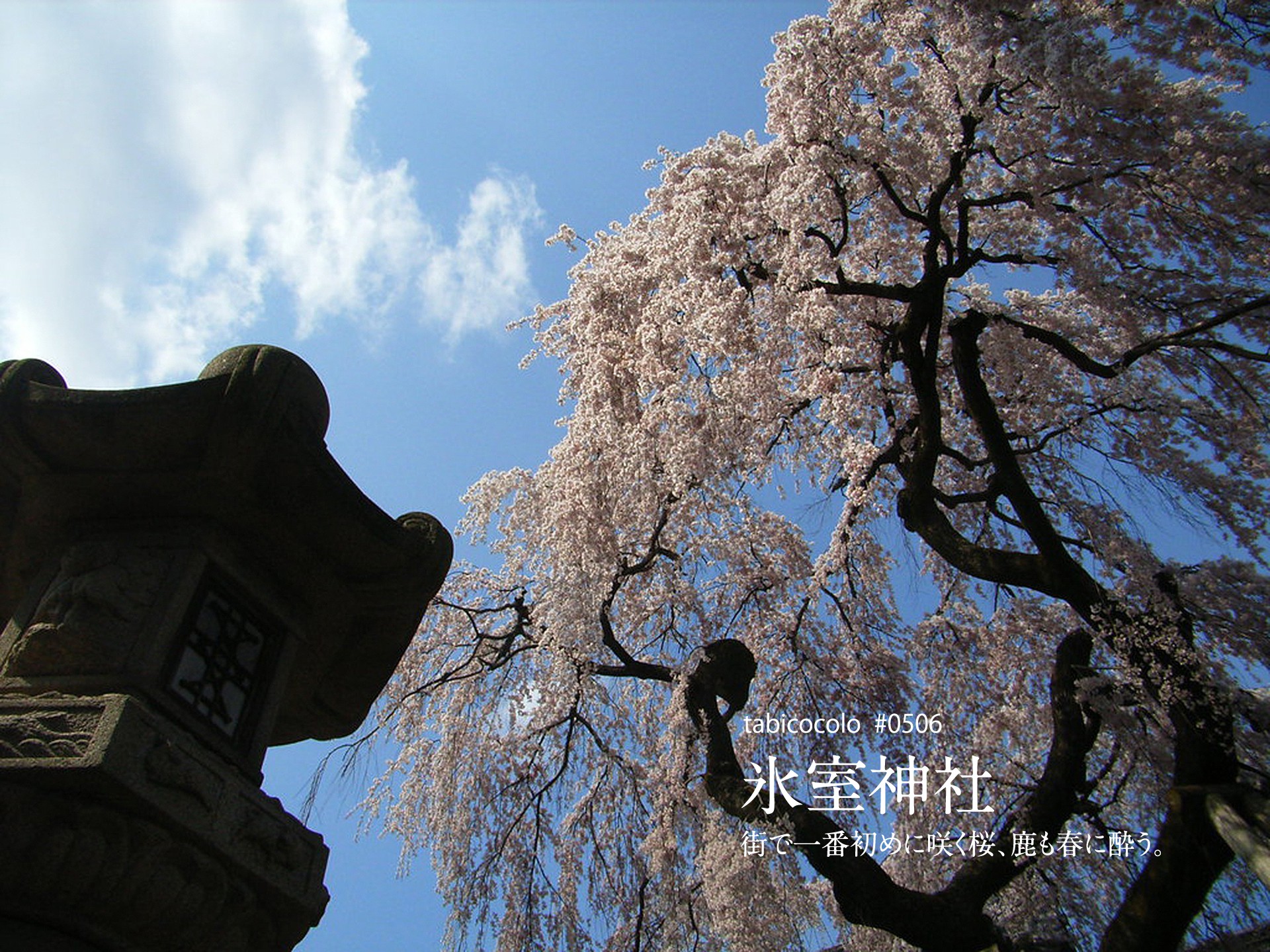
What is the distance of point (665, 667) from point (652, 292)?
418 centimetres

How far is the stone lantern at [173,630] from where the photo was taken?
2.60 metres

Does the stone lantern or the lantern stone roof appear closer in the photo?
the stone lantern

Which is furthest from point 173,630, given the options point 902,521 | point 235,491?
point 902,521

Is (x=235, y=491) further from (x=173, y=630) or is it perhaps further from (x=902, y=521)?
(x=902, y=521)

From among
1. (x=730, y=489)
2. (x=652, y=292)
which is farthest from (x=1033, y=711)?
(x=652, y=292)

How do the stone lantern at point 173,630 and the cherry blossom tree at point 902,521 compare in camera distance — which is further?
A: the cherry blossom tree at point 902,521

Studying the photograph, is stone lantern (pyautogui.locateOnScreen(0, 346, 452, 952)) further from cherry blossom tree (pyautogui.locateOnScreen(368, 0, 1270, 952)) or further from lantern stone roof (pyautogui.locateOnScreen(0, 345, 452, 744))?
cherry blossom tree (pyautogui.locateOnScreen(368, 0, 1270, 952))

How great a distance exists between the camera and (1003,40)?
598 centimetres

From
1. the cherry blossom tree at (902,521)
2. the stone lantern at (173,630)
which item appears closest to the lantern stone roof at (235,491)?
the stone lantern at (173,630)

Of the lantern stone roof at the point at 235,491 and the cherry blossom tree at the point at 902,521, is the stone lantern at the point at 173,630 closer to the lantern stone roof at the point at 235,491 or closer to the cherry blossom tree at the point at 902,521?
the lantern stone roof at the point at 235,491

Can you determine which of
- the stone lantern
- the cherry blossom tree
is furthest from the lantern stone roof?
the cherry blossom tree

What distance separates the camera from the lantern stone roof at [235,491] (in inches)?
128

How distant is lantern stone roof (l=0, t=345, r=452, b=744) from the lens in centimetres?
324

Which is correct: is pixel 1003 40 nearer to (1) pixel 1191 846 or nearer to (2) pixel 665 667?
(1) pixel 1191 846
